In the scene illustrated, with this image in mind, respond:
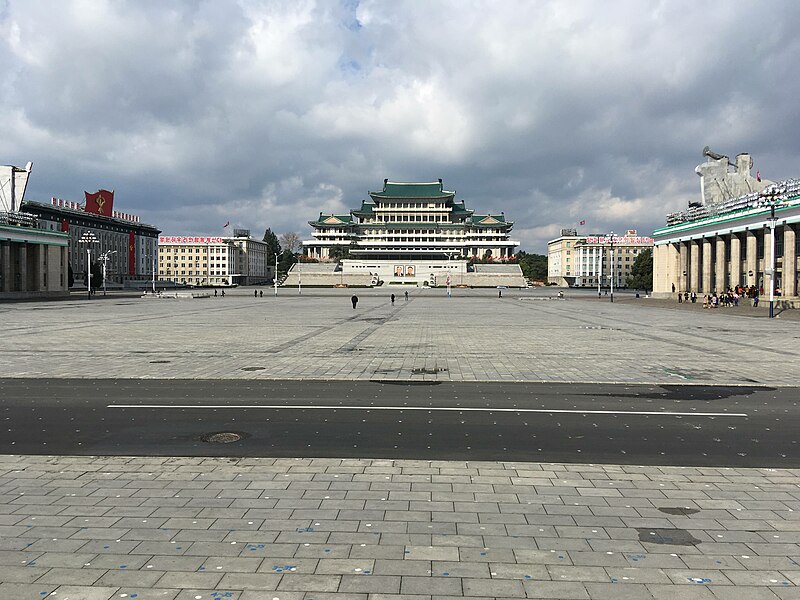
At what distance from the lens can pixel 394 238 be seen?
159000mm

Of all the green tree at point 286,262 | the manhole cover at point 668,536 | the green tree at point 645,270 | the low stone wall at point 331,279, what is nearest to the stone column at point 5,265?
the low stone wall at point 331,279

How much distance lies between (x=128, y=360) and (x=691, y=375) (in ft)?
52.6

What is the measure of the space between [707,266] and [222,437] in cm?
7183

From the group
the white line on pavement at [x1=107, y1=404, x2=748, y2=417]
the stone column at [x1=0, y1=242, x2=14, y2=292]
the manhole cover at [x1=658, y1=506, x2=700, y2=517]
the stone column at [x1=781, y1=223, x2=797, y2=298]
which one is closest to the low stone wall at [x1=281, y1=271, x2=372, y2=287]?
the stone column at [x1=0, y1=242, x2=14, y2=292]

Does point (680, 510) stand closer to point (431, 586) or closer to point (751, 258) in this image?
Result: point (431, 586)

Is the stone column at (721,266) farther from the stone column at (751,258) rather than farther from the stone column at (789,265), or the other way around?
the stone column at (789,265)

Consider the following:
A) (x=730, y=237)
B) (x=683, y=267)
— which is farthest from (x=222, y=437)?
(x=683, y=267)

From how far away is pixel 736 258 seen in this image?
61.6m

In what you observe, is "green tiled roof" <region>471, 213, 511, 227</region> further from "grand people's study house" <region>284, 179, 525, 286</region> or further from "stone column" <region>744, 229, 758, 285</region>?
"stone column" <region>744, 229, 758, 285</region>

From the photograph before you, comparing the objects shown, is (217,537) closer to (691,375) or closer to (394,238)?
(691,375)

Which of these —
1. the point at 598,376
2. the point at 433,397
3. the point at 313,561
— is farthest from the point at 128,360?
the point at 313,561

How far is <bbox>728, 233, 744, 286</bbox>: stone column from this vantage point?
61484 mm

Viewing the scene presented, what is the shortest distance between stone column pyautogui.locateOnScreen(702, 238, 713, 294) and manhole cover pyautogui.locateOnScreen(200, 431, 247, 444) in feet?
232

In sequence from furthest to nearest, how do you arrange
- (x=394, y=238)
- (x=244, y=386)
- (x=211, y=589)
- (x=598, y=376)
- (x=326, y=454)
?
(x=394, y=238) < (x=598, y=376) < (x=244, y=386) < (x=326, y=454) < (x=211, y=589)
